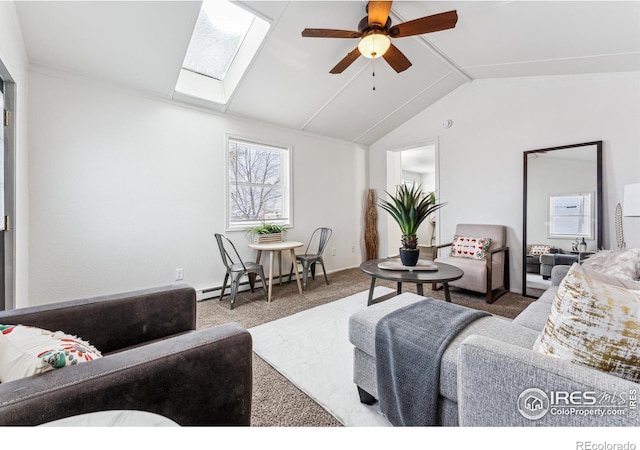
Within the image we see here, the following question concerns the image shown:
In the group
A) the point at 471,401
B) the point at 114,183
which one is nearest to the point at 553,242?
the point at 471,401

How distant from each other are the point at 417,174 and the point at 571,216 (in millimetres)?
6084

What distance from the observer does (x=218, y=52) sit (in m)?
3.00

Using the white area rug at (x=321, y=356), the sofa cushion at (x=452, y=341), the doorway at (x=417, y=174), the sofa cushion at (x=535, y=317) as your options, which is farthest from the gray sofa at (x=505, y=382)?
the doorway at (x=417, y=174)

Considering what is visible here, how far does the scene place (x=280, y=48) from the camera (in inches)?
106

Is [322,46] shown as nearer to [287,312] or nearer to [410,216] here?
[410,216]

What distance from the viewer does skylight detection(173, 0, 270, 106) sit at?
103 inches

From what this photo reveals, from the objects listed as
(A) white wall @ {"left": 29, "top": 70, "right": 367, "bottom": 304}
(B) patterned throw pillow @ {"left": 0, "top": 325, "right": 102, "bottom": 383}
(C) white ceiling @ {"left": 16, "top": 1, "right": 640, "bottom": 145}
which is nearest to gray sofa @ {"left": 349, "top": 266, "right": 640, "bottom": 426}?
(B) patterned throw pillow @ {"left": 0, "top": 325, "right": 102, "bottom": 383}

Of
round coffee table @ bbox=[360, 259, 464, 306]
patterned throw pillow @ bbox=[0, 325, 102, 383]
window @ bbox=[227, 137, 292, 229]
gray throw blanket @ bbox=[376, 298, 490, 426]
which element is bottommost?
gray throw blanket @ bbox=[376, 298, 490, 426]

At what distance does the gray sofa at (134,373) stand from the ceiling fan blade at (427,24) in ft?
7.80

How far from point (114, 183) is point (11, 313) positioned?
1876mm

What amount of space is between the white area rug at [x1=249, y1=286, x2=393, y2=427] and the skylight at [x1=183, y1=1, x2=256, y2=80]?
291cm

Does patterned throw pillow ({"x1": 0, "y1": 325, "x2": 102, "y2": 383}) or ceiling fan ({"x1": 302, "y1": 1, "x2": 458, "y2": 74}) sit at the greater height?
ceiling fan ({"x1": 302, "y1": 1, "x2": 458, "y2": 74})

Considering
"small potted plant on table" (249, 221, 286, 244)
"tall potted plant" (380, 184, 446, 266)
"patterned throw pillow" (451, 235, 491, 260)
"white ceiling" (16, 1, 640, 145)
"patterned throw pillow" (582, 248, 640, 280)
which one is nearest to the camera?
"patterned throw pillow" (582, 248, 640, 280)

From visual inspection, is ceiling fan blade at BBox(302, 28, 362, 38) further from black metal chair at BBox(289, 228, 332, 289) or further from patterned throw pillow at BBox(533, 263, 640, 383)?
black metal chair at BBox(289, 228, 332, 289)
